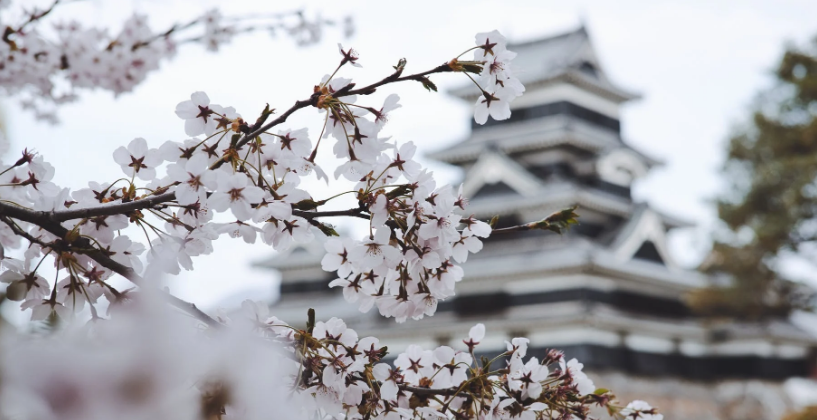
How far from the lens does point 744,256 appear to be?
15750mm

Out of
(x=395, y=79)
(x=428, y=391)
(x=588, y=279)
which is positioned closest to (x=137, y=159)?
(x=395, y=79)

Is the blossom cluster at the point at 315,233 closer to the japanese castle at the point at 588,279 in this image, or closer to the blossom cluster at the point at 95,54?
the blossom cluster at the point at 95,54

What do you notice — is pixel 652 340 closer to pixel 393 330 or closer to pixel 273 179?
pixel 393 330

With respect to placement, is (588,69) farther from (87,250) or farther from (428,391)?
(87,250)

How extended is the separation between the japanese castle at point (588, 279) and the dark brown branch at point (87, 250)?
13.9 metres

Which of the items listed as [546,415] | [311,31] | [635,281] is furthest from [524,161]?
[546,415]

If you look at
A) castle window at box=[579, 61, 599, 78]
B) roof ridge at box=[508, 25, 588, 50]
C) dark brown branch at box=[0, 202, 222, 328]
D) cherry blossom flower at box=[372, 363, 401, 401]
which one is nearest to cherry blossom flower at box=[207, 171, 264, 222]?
dark brown branch at box=[0, 202, 222, 328]

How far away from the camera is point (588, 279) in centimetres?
1567

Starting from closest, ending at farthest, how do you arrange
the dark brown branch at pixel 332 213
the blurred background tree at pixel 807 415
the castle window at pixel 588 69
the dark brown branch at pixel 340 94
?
1. the dark brown branch at pixel 340 94
2. the dark brown branch at pixel 332 213
3. the blurred background tree at pixel 807 415
4. the castle window at pixel 588 69

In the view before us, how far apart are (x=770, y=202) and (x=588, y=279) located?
4.33m

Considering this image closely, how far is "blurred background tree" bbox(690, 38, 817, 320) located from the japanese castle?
48.7 inches

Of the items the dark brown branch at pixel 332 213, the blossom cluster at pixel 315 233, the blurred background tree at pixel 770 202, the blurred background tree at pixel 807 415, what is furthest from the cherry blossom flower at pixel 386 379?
the blurred background tree at pixel 770 202

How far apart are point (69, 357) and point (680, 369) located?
18164mm

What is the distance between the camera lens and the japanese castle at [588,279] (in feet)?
51.0
